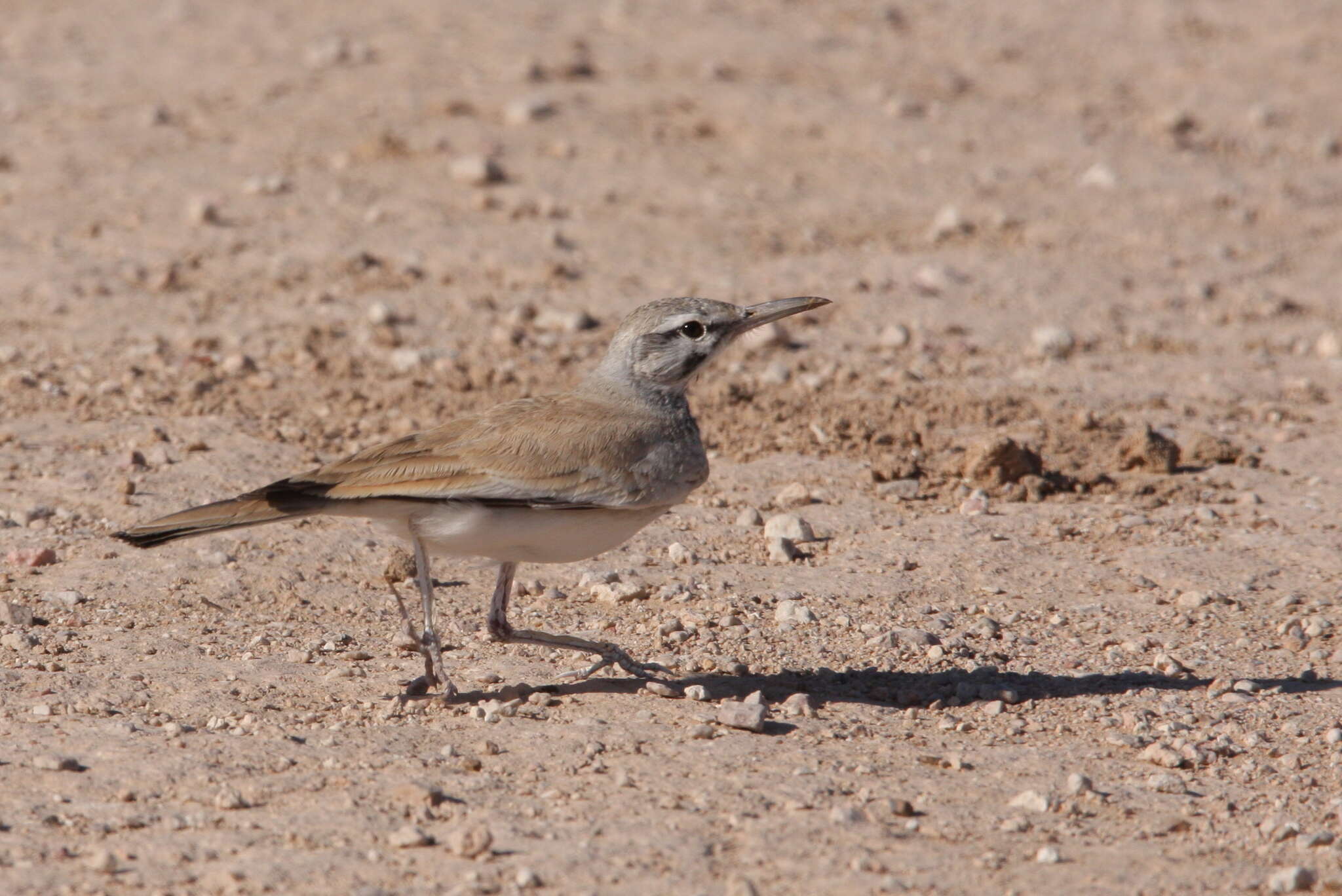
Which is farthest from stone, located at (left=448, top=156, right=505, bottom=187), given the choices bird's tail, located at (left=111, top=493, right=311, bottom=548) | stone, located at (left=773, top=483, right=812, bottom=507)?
bird's tail, located at (left=111, top=493, right=311, bottom=548)

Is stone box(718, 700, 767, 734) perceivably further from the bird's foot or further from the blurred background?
the blurred background

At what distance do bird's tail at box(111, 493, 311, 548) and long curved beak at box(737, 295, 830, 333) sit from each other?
2.03 m

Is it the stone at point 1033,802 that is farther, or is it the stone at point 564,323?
the stone at point 564,323

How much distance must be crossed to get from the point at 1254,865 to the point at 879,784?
45.8 inches

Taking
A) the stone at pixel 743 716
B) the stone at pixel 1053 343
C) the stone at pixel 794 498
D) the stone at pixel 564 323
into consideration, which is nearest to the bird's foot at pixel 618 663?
the stone at pixel 743 716

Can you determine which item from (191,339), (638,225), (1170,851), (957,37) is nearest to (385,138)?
(638,225)

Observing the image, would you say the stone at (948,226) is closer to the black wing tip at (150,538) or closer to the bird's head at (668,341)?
the bird's head at (668,341)

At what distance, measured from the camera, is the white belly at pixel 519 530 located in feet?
20.4

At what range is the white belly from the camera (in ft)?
20.4

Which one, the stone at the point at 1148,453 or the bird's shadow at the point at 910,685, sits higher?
the stone at the point at 1148,453

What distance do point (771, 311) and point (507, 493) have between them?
5.17ft

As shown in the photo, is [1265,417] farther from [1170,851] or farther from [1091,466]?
[1170,851]

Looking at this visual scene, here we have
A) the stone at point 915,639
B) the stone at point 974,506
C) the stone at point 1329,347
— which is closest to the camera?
the stone at point 915,639

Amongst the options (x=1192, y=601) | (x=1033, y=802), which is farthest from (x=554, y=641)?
(x=1192, y=601)
